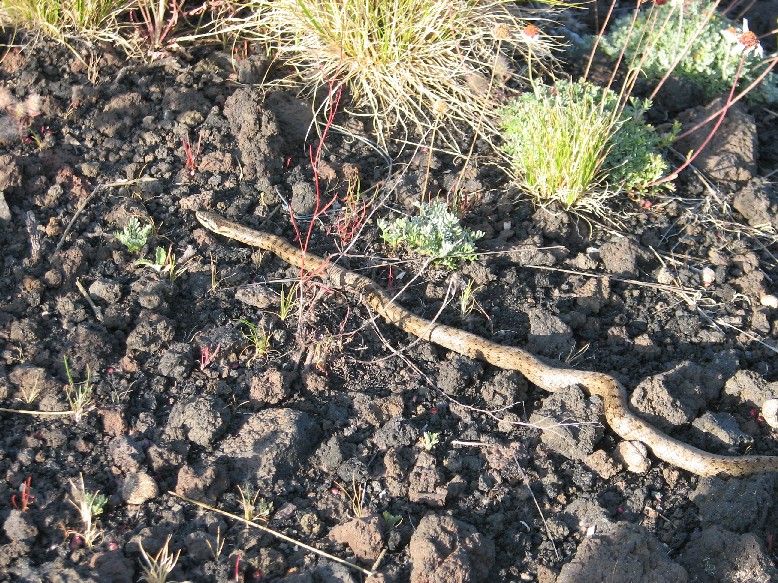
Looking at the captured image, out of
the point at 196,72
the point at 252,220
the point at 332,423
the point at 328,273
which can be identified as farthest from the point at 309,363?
the point at 196,72

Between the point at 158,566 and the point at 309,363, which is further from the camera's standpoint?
the point at 309,363

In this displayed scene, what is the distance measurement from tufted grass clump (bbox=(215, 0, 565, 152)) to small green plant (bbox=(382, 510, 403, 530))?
2.83m

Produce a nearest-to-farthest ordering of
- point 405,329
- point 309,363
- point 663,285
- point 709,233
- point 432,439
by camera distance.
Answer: point 432,439 → point 309,363 → point 405,329 → point 663,285 → point 709,233

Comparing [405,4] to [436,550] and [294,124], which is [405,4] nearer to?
[294,124]

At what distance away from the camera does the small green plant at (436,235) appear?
4.96m

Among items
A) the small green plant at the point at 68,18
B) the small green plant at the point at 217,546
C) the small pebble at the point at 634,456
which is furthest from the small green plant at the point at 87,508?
the small green plant at the point at 68,18

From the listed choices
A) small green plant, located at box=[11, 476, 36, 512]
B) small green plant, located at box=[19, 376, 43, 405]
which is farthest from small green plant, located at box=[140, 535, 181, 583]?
small green plant, located at box=[19, 376, 43, 405]

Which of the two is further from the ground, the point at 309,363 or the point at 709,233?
the point at 709,233

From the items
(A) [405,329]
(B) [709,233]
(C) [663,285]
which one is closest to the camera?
(A) [405,329]

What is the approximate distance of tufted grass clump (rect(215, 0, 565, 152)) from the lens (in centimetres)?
564

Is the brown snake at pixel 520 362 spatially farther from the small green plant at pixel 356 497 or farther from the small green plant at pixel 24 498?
the small green plant at pixel 24 498

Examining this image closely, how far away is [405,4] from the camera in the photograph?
222 inches

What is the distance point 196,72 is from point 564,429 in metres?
3.71

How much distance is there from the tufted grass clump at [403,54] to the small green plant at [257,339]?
74.0 inches
